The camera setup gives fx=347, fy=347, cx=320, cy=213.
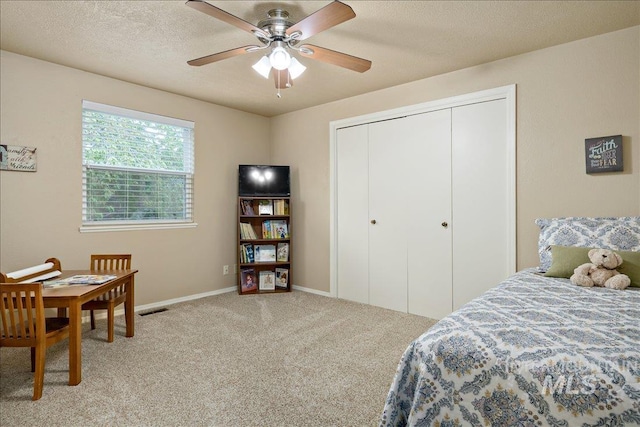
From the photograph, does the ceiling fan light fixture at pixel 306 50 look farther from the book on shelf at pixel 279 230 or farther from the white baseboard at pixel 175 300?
the white baseboard at pixel 175 300

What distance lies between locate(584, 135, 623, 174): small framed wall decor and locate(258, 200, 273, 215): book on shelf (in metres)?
3.42

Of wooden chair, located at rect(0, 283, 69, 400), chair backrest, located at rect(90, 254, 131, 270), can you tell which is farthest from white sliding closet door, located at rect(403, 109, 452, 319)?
wooden chair, located at rect(0, 283, 69, 400)

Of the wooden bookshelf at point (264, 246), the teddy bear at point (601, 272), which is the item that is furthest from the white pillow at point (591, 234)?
the wooden bookshelf at point (264, 246)

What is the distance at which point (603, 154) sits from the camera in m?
2.64

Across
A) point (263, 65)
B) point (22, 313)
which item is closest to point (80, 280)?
point (22, 313)

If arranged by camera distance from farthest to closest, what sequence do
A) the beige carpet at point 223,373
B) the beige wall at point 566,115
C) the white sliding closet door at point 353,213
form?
the white sliding closet door at point 353,213 → the beige wall at point 566,115 → the beige carpet at point 223,373

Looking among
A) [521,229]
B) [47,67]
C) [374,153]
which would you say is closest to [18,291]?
[47,67]

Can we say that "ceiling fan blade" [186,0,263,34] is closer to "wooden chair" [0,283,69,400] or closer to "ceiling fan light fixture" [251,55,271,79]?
"ceiling fan light fixture" [251,55,271,79]

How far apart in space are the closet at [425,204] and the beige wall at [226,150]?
16cm

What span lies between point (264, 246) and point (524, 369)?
380 cm

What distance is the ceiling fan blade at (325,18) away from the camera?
1813 millimetres

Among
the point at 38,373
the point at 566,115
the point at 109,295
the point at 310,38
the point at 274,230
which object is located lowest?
the point at 38,373

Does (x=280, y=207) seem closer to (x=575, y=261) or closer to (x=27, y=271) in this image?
(x=27, y=271)

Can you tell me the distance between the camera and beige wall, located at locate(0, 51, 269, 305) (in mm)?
3020
